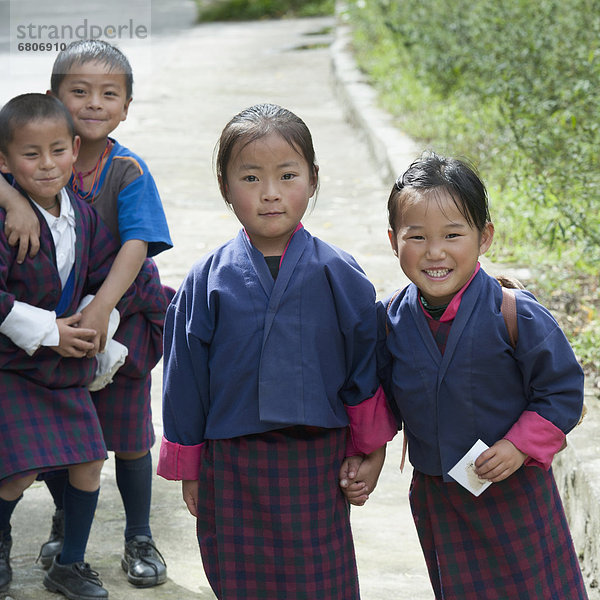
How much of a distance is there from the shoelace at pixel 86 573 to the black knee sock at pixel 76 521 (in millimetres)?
17

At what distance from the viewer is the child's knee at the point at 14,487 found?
2.66 meters

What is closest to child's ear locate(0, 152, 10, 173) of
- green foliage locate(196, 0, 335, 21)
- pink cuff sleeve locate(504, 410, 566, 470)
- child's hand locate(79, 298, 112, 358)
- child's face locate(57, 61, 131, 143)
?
child's face locate(57, 61, 131, 143)

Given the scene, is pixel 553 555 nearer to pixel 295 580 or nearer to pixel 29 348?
pixel 295 580

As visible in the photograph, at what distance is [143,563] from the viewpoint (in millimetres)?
2936

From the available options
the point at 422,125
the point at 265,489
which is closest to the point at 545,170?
the point at 422,125

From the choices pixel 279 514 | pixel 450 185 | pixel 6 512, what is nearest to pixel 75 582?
pixel 6 512

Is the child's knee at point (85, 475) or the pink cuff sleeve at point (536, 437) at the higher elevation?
the pink cuff sleeve at point (536, 437)

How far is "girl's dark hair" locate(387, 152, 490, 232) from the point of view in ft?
7.20

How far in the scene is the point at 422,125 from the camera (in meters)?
7.57

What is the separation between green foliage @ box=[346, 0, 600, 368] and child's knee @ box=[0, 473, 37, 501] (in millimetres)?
1963

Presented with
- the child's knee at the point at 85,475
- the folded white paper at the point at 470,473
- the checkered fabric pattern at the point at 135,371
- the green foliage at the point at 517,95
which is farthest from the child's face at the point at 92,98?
the green foliage at the point at 517,95

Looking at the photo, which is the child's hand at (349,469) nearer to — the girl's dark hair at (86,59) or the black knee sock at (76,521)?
the black knee sock at (76,521)

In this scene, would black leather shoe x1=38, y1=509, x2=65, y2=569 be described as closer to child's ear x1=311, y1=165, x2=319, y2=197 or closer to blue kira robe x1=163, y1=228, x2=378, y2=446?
blue kira robe x1=163, y1=228, x2=378, y2=446

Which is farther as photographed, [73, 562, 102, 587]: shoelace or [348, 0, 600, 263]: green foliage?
[348, 0, 600, 263]: green foliage
